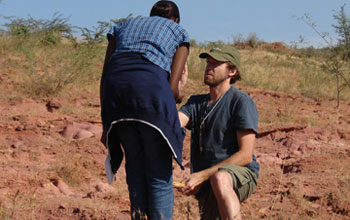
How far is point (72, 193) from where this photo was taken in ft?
15.8

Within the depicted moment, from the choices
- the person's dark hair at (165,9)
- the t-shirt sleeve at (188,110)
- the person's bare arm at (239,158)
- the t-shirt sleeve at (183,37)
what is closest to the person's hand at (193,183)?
the person's bare arm at (239,158)

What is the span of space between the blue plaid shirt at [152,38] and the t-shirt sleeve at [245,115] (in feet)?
1.43

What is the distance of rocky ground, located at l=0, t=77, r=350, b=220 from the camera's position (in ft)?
13.6

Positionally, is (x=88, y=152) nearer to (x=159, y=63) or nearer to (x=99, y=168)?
(x=99, y=168)

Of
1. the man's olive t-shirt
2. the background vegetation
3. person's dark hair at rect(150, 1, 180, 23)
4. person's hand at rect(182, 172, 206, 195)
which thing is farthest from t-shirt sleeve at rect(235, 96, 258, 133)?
the background vegetation

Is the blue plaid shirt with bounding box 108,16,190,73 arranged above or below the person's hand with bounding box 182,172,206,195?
above

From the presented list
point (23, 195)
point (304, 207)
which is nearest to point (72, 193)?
Result: point (23, 195)

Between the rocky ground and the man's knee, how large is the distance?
1.68 feet

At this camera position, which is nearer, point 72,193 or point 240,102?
point 240,102

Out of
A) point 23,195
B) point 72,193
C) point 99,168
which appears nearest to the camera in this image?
point 23,195

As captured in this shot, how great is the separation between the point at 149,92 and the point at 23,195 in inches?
83.8

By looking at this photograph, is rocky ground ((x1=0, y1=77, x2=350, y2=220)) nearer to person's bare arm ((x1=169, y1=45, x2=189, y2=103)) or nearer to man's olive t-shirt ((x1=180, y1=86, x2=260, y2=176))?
man's olive t-shirt ((x1=180, y1=86, x2=260, y2=176))

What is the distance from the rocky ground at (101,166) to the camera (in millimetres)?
4145

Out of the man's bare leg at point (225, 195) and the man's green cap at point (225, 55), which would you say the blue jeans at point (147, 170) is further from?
the man's green cap at point (225, 55)
